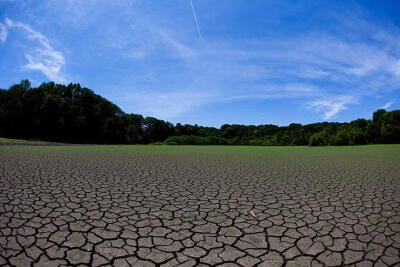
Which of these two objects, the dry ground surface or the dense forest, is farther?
the dense forest

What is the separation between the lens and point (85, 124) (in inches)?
1746

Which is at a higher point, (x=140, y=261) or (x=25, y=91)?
(x=25, y=91)

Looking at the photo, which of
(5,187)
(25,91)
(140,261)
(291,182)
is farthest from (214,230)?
(25,91)

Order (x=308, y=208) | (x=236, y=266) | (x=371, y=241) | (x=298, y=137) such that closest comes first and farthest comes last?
(x=236, y=266), (x=371, y=241), (x=308, y=208), (x=298, y=137)

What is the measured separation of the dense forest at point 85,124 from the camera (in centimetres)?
3684

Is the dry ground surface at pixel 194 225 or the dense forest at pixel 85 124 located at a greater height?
the dense forest at pixel 85 124

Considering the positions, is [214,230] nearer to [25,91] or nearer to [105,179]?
[105,179]

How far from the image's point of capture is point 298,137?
161ft

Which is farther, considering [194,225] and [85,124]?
[85,124]

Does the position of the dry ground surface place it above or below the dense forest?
below

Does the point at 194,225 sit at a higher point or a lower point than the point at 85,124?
lower

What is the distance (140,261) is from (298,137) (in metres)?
52.3

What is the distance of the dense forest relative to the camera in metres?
36.8

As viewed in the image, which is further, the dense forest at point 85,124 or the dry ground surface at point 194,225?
the dense forest at point 85,124
